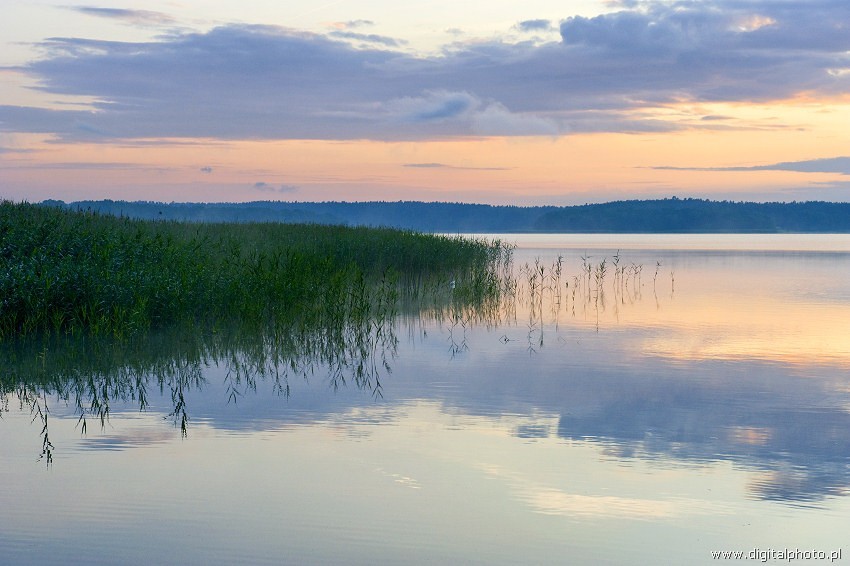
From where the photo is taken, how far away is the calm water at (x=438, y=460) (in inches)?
225

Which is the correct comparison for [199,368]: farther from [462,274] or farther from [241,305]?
[462,274]

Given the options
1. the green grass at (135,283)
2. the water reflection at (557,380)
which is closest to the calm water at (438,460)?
the water reflection at (557,380)

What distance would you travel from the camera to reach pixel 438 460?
24.8 ft

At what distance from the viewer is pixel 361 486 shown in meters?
6.80

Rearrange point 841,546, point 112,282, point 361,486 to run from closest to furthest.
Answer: point 841,546
point 361,486
point 112,282

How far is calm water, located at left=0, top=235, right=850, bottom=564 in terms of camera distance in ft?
18.8

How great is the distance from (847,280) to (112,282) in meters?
25.5

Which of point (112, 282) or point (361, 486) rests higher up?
point (112, 282)

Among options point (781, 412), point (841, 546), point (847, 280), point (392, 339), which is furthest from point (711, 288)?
point (841, 546)

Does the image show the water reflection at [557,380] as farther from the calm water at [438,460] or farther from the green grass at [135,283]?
the green grass at [135,283]

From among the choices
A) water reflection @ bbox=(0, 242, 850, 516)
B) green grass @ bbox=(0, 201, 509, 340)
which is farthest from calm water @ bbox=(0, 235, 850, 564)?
green grass @ bbox=(0, 201, 509, 340)

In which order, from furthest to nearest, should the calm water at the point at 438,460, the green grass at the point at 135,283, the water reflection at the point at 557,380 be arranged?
the green grass at the point at 135,283
the water reflection at the point at 557,380
the calm water at the point at 438,460

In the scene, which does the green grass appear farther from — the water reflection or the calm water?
the calm water

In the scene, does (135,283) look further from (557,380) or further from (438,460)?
(438,460)
